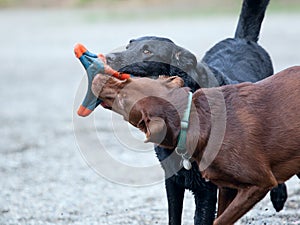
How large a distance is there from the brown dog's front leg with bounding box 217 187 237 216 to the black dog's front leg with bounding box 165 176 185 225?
0.61 meters

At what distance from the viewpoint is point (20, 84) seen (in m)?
18.8

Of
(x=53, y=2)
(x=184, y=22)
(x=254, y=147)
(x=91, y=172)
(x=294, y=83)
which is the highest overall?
(x=294, y=83)

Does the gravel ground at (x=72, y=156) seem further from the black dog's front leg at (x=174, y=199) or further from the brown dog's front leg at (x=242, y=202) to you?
the brown dog's front leg at (x=242, y=202)

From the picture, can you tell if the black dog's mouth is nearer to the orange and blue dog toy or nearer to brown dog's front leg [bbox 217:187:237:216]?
the orange and blue dog toy

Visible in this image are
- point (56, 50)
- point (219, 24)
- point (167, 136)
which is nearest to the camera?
point (167, 136)

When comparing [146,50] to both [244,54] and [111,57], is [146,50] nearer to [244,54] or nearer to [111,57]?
[111,57]

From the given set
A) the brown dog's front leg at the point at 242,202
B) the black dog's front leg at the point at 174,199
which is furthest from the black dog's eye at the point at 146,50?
the brown dog's front leg at the point at 242,202

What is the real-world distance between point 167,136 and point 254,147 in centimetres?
55

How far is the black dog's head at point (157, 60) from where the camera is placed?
584cm

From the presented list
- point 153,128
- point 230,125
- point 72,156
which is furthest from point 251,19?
point 72,156

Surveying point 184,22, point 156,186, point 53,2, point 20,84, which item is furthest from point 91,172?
point 53,2

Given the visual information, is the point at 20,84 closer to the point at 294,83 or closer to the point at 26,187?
the point at 26,187

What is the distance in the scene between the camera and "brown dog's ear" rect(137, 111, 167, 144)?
4547mm

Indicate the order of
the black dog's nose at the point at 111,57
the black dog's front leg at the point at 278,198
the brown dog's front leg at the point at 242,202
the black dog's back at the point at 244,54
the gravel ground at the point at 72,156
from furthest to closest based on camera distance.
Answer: the gravel ground at the point at 72,156 → the black dog's front leg at the point at 278,198 → the black dog's back at the point at 244,54 → the black dog's nose at the point at 111,57 → the brown dog's front leg at the point at 242,202
